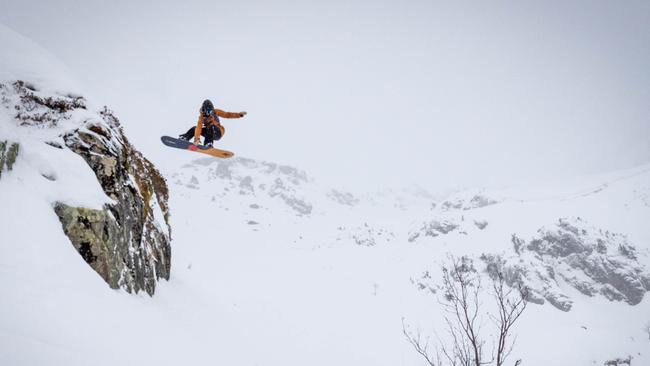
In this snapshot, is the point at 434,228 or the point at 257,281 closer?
the point at 257,281

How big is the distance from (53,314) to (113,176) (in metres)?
4.15

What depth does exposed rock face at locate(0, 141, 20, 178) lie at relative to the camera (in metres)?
4.65

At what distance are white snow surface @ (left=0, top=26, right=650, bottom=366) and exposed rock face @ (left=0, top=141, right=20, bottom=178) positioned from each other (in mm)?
103

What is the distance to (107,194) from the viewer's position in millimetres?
6324

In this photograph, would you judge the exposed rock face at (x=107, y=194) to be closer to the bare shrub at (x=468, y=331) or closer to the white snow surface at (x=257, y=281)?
the white snow surface at (x=257, y=281)

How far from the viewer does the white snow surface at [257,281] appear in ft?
12.3

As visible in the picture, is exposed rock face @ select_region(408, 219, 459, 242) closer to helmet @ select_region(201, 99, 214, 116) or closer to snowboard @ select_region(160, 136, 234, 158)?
snowboard @ select_region(160, 136, 234, 158)

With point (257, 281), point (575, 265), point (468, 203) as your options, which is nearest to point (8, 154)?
point (257, 281)

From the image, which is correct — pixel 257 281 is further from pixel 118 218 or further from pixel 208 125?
pixel 118 218

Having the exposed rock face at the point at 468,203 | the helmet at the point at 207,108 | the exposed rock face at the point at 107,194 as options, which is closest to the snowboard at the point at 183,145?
the helmet at the point at 207,108

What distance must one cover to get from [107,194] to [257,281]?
18.9 m

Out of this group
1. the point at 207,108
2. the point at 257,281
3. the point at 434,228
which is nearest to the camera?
the point at 207,108

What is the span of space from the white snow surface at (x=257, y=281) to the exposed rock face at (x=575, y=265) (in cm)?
85

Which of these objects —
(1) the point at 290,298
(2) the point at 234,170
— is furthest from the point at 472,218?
(2) the point at 234,170
